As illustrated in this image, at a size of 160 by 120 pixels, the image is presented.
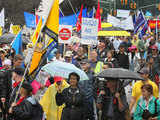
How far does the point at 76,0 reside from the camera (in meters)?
44.2

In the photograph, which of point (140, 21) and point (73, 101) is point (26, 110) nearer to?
point (73, 101)

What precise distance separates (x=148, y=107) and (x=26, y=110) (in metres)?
2.11

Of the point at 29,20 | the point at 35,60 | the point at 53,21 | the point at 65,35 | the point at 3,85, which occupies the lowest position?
the point at 3,85

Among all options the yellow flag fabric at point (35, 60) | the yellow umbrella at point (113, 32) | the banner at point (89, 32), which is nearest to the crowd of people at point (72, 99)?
the yellow flag fabric at point (35, 60)

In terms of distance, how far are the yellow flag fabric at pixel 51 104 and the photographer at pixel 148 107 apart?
1.63m

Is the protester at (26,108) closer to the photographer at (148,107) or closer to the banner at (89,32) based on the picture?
the photographer at (148,107)

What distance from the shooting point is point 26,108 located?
564 cm

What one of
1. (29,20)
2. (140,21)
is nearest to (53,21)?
(29,20)

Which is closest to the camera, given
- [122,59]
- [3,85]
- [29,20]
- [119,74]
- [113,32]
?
[119,74]

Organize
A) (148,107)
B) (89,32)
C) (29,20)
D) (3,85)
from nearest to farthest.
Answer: (148,107) < (3,85) < (89,32) < (29,20)

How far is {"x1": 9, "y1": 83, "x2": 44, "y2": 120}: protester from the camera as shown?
18.4ft

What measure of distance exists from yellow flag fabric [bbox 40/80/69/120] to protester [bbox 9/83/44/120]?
1.49 metres

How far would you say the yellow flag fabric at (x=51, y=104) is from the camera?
7289mm

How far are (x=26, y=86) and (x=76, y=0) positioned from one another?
129 ft
